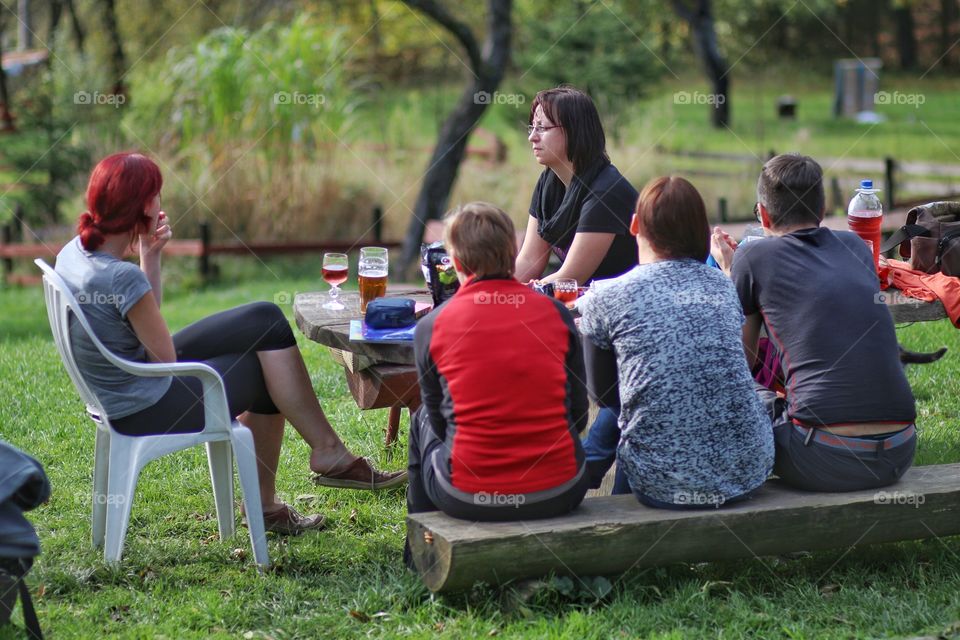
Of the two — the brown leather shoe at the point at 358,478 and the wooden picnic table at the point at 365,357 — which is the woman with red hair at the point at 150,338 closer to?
the wooden picnic table at the point at 365,357

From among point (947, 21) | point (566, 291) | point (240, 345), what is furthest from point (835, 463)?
point (947, 21)

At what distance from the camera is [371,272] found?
401cm

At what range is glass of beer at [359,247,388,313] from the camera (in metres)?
4.01

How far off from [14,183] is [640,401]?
10.2 meters

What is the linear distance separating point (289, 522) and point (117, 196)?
4.27 ft

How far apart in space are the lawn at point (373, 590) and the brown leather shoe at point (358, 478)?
0.07 m

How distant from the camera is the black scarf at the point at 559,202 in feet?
15.0

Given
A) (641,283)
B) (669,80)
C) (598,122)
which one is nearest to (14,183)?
(598,122)

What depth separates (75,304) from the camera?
341 centimetres

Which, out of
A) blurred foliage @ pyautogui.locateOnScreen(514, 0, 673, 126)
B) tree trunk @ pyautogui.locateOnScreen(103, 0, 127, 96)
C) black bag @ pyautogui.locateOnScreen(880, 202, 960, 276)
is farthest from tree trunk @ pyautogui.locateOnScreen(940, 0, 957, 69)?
black bag @ pyautogui.locateOnScreen(880, 202, 960, 276)

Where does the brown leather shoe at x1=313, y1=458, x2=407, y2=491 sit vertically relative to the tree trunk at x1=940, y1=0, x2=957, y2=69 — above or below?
below

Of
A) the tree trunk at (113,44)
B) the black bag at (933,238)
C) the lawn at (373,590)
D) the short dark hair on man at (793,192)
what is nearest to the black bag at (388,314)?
the lawn at (373,590)

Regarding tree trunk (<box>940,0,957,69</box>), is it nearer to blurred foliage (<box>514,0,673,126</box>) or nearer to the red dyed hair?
blurred foliage (<box>514,0,673,126</box>)

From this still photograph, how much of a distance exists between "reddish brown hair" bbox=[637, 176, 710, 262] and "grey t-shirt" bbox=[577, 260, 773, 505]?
0.16 ft
